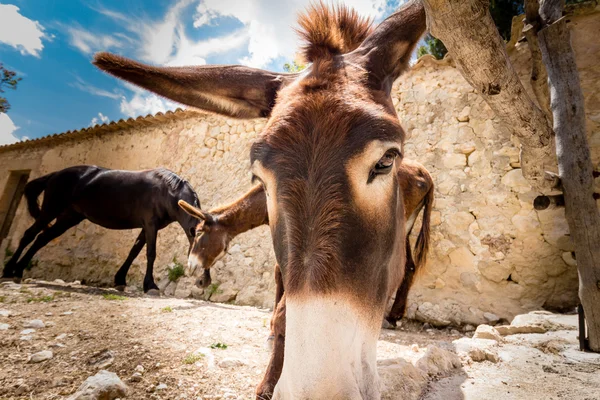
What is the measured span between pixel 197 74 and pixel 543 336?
3.47 metres

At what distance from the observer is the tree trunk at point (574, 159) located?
7.25ft

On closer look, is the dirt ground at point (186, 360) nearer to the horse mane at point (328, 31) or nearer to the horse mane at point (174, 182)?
the horse mane at point (328, 31)

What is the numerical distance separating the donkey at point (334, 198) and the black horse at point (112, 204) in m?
4.96

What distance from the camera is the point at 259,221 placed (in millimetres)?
4293

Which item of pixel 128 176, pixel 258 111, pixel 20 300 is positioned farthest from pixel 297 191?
pixel 128 176

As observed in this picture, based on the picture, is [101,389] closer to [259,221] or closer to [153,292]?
[259,221]

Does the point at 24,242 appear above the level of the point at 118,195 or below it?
below

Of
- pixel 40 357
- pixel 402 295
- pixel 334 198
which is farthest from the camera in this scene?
pixel 402 295

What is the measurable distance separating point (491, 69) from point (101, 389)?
118 inches

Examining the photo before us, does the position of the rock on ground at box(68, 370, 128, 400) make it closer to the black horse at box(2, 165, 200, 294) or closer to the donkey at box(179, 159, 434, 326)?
the donkey at box(179, 159, 434, 326)

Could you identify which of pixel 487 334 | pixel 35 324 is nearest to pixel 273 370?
pixel 487 334

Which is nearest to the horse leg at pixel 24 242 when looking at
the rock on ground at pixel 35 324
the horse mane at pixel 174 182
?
the horse mane at pixel 174 182

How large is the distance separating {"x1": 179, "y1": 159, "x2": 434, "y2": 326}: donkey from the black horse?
4.91 ft

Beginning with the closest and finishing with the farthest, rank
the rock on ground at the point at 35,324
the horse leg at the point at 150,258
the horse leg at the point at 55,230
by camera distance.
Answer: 1. the rock on ground at the point at 35,324
2. the horse leg at the point at 150,258
3. the horse leg at the point at 55,230
